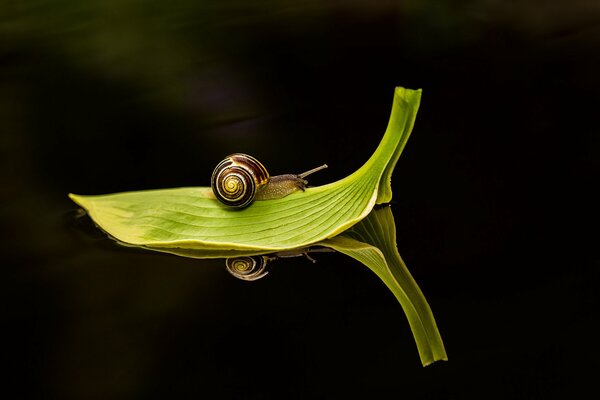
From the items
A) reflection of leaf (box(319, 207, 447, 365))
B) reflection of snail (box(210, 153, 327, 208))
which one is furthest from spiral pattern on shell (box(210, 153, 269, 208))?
reflection of leaf (box(319, 207, 447, 365))

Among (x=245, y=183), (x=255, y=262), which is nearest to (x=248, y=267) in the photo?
(x=255, y=262)

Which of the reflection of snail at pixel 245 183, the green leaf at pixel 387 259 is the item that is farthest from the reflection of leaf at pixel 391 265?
the reflection of snail at pixel 245 183

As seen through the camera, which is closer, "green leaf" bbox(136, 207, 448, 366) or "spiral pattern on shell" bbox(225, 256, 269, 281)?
"green leaf" bbox(136, 207, 448, 366)

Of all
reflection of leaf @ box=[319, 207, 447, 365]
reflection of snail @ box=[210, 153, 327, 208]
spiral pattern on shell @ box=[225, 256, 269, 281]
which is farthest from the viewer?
reflection of snail @ box=[210, 153, 327, 208]

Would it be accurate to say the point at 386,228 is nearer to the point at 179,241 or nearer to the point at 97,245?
the point at 179,241

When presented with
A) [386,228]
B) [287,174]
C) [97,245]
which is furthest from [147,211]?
[386,228]

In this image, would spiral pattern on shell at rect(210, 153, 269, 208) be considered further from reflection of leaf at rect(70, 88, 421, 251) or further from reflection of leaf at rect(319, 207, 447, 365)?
reflection of leaf at rect(319, 207, 447, 365)

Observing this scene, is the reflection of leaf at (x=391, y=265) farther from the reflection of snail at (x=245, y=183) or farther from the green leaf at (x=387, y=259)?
the reflection of snail at (x=245, y=183)

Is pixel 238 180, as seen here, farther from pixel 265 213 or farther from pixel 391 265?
pixel 391 265
